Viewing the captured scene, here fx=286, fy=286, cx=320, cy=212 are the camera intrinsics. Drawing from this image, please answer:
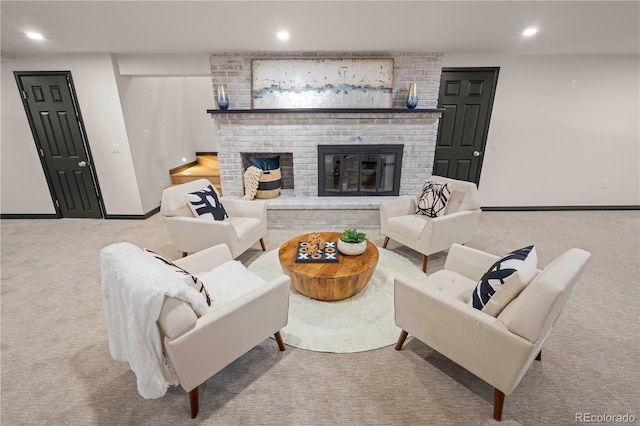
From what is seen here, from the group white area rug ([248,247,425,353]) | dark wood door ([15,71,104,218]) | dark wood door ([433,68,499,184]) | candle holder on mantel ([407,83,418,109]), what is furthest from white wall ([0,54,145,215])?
dark wood door ([433,68,499,184])

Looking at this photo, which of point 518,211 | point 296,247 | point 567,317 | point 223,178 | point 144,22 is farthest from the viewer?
point 518,211

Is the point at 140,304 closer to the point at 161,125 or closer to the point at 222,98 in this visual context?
the point at 222,98

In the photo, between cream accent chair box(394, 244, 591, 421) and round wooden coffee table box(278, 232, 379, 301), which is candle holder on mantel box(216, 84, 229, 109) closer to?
round wooden coffee table box(278, 232, 379, 301)

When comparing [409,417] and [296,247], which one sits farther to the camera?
[296,247]

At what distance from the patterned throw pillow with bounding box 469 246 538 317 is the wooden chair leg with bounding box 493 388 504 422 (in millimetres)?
447

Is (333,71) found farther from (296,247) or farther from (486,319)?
(486,319)

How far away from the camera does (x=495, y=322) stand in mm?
1485

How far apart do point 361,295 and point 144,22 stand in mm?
3148

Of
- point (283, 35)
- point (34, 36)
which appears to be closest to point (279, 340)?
point (283, 35)

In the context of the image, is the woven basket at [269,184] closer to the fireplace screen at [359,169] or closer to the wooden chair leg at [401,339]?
the fireplace screen at [359,169]

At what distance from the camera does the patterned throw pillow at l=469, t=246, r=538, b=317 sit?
150 cm

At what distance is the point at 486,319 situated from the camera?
1508mm

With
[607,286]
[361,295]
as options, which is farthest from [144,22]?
[607,286]

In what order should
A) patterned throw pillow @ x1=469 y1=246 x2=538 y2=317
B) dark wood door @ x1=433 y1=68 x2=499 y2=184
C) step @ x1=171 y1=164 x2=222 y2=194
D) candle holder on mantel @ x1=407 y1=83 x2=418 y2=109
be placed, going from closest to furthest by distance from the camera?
1. patterned throw pillow @ x1=469 y1=246 x2=538 y2=317
2. candle holder on mantel @ x1=407 y1=83 x2=418 y2=109
3. dark wood door @ x1=433 y1=68 x2=499 y2=184
4. step @ x1=171 y1=164 x2=222 y2=194
